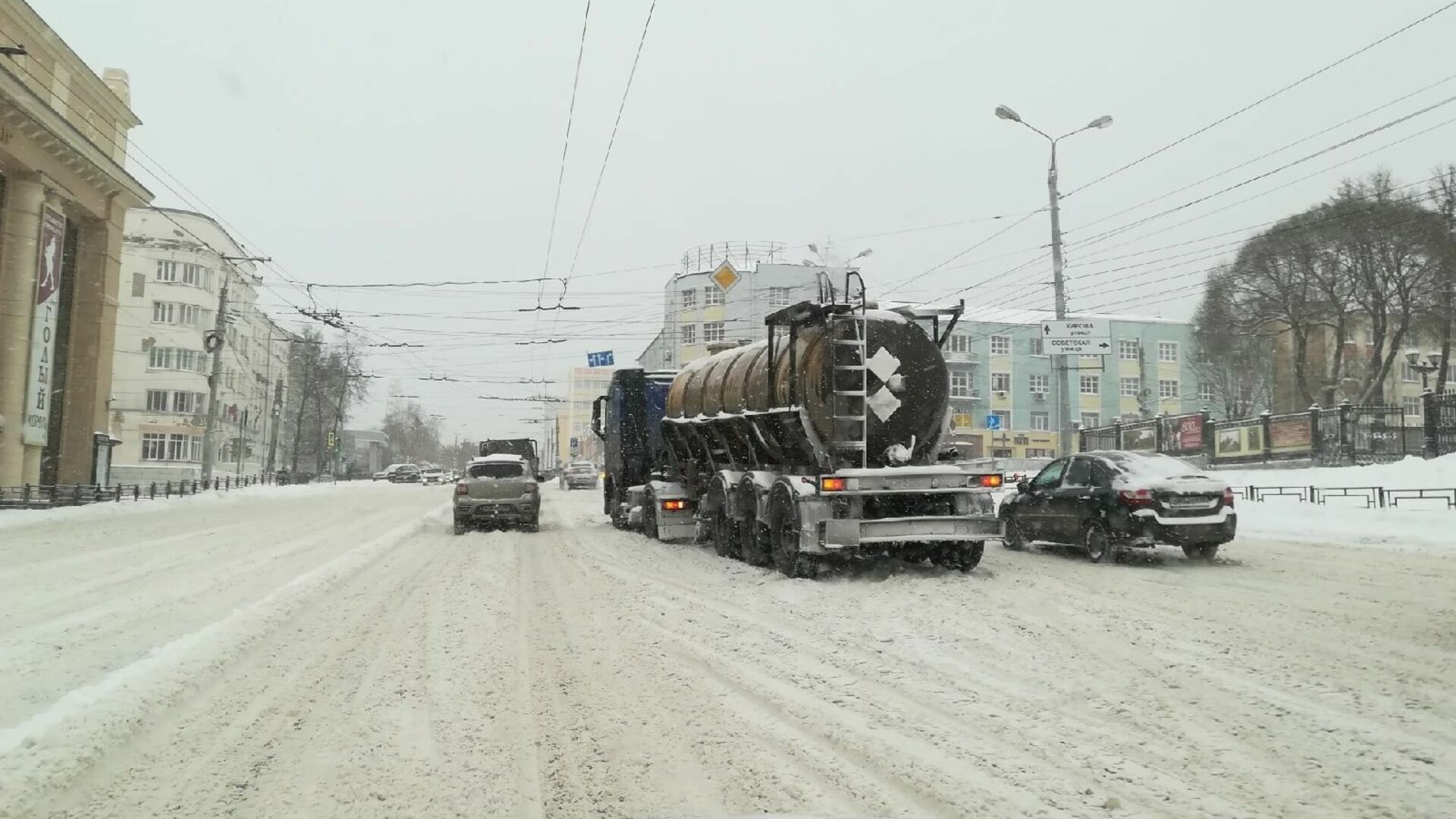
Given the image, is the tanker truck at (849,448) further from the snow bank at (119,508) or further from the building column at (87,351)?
the building column at (87,351)

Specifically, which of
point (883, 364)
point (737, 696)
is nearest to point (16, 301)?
point (883, 364)

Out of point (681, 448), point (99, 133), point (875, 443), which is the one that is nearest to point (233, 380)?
point (99, 133)

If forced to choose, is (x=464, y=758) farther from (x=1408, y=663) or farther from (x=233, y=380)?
(x=233, y=380)

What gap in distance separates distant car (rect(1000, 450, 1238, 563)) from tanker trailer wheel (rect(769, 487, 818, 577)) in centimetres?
384

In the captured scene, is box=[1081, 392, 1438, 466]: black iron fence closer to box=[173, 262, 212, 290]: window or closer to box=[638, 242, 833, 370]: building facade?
box=[638, 242, 833, 370]: building facade

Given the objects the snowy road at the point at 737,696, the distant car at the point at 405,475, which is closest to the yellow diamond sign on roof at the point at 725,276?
the snowy road at the point at 737,696

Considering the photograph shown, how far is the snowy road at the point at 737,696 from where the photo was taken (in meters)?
3.79

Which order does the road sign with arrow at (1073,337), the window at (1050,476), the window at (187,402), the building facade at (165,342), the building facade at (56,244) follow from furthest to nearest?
the window at (187,402), the building facade at (165,342), the building facade at (56,244), the road sign with arrow at (1073,337), the window at (1050,476)

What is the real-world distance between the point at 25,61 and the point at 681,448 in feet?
72.7

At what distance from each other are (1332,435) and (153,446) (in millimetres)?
62379

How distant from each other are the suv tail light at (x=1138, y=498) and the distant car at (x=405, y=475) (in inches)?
2511

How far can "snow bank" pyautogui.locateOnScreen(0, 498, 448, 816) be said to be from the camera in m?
4.00

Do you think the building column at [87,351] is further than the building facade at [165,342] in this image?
No

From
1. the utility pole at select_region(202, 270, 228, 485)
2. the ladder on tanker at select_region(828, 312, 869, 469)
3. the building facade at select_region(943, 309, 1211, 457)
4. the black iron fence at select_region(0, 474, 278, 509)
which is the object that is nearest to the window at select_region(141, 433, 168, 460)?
the utility pole at select_region(202, 270, 228, 485)
